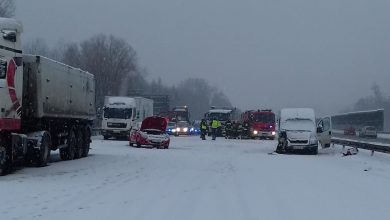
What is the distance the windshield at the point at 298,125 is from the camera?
108 feet

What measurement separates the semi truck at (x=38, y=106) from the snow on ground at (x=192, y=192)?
0.87 m

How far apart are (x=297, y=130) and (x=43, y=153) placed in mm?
16401

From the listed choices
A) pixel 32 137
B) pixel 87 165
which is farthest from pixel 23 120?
pixel 87 165

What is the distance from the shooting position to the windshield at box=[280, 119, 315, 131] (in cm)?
3281

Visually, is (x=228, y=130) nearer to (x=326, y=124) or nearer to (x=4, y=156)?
(x=326, y=124)

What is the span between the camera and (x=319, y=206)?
461 inches

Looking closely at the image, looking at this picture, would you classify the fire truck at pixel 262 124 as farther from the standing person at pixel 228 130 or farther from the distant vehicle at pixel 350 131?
the distant vehicle at pixel 350 131

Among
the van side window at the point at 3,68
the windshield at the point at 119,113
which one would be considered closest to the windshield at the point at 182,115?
the windshield at the point at 119,113

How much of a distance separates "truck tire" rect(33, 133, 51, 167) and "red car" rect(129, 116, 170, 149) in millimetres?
13690

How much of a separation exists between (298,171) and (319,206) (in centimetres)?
848

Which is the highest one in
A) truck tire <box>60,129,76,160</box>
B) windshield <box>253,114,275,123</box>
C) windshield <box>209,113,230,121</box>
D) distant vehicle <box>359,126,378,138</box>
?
windshield <box>209,113,230,121</box>

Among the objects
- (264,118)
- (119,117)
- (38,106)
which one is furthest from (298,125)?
(264,118)

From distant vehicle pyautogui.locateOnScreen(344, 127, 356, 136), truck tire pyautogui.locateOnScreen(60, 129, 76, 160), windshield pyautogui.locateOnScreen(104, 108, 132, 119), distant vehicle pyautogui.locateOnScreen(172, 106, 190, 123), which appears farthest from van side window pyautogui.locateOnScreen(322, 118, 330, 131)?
distant vehicle pyautogui.locateOnScreen(344, 127, 356, 136)

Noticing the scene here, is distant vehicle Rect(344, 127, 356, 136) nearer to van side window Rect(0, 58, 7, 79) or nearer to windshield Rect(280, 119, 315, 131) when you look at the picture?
windshield Rect(280, 119, 315, 131)
